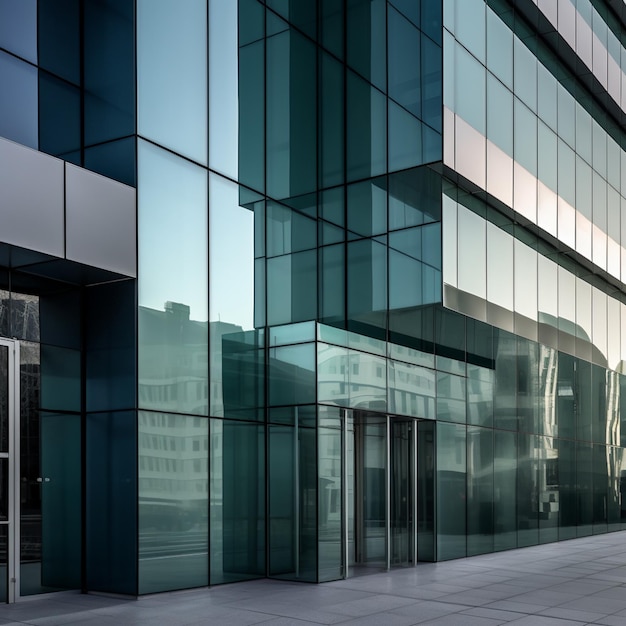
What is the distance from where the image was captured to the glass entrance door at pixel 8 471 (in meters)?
13.6

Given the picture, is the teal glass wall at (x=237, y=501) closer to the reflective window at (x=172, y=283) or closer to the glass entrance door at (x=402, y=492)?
the reflective window at (x=172, y=283)

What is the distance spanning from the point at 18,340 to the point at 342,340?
21.5 feet

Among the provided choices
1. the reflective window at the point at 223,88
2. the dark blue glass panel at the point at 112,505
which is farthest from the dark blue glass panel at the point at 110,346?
the reflective window at the point at 223,88

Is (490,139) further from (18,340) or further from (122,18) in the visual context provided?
(18,340)

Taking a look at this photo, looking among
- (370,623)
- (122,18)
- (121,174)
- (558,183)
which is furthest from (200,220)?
(558,183)

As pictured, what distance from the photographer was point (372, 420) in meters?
19.6

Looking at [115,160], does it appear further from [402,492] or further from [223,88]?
[402,492]

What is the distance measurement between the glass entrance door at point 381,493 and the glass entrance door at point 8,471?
7135 millimetres

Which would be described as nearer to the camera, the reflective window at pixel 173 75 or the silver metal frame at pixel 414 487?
the reflective window at pixel 173 75

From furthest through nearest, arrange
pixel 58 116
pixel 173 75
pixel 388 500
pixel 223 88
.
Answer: pixel 388 500 < pixel 223 88 < pixel 173 75 < pixel 58 116

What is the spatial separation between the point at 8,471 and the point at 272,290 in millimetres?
6952

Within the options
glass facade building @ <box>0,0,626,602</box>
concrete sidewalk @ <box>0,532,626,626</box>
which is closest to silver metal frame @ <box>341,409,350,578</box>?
glass facade building @ <box>0,0,626,602</box>

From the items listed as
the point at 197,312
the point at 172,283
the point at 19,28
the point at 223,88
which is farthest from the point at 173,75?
the point at 197,312

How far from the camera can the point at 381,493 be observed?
1920cm
